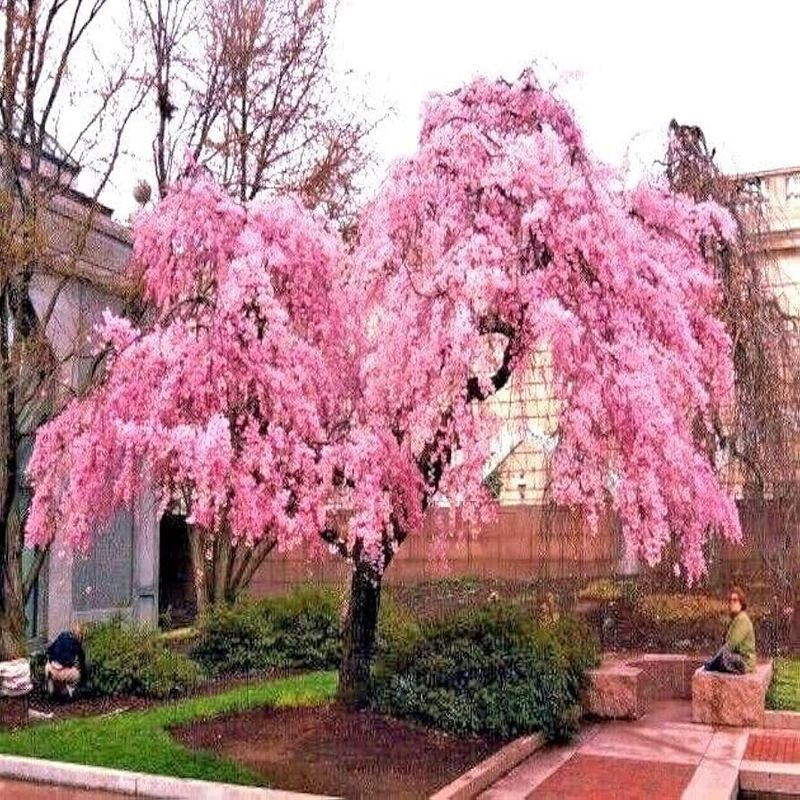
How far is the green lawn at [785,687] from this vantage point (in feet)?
41.8

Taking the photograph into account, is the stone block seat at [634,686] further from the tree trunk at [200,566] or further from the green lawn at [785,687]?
the tree trunk at [200,566]

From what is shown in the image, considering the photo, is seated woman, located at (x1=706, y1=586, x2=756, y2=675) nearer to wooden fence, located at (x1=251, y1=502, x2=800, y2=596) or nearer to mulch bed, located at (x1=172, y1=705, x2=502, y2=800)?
wooden fence, located at (x1=251, y1=502, x2=800, y2=596)

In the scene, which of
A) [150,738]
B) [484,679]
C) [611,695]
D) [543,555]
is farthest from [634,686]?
[543,555]

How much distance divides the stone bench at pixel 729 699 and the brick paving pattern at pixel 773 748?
0.36 metres

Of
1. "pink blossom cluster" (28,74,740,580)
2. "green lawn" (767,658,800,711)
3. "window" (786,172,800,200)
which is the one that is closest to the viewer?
"pink blossom cluster" (28,74,740,580)

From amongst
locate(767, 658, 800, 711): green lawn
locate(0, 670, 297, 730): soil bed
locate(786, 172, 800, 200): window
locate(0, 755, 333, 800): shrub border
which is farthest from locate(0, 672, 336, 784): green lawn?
locate(786, 172, 800, 200): window

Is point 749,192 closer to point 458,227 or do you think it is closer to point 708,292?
point 708,292

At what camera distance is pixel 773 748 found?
11.0 m

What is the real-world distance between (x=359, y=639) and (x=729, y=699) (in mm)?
4251

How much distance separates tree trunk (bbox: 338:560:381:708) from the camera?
452 inches

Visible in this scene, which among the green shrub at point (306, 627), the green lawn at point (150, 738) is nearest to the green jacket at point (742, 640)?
the green lawn at point (150, 738)

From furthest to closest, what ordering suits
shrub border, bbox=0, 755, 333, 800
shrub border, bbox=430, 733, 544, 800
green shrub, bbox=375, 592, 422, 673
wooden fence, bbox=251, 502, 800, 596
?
wooden fence, bbox=251, 502, 800, 596 → green shrub, bbox=375, 592, 422, 673 → shrub border, bbox=430, 733, 544, 800 → shrub border, bbox=0, 755, 333, 800

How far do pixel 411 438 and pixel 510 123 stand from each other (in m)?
3.27

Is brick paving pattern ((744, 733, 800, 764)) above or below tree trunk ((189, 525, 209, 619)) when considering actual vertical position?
below
